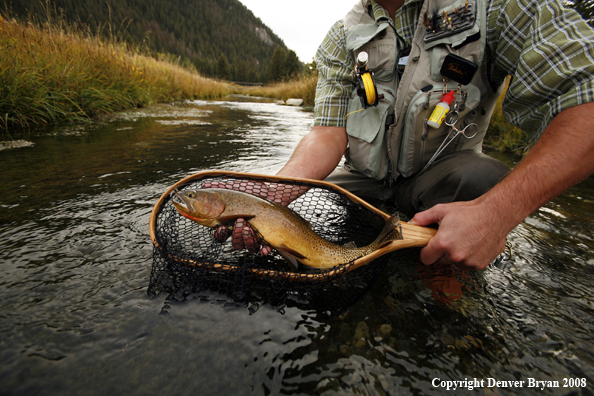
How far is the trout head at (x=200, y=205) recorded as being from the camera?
61.1 inches

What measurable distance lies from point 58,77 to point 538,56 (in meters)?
7.07

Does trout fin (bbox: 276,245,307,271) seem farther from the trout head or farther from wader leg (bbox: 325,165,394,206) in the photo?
wader leg (bbox: 325,165,394,206)

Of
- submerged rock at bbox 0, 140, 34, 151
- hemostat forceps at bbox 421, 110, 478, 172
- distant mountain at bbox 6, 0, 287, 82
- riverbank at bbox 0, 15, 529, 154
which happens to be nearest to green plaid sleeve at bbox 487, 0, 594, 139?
hemostat forceps at bbox 421, 110, 478, 172

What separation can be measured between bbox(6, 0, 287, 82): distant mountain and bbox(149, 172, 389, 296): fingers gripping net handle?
7985 cm

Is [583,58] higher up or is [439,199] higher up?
[583,58]

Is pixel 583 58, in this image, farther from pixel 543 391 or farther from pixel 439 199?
pixel 543 391

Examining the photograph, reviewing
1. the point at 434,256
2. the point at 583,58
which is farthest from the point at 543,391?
the point at 583,58

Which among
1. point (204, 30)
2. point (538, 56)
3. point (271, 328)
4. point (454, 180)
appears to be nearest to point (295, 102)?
point (454, 180)

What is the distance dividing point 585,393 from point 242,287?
150cm

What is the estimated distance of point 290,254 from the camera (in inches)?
63.4

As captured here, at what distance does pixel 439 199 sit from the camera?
2.15 meters

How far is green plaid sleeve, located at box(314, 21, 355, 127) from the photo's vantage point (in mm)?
2590

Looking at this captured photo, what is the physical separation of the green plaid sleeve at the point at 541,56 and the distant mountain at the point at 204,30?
80.0m

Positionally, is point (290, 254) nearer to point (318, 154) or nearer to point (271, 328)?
point (271, 328)
